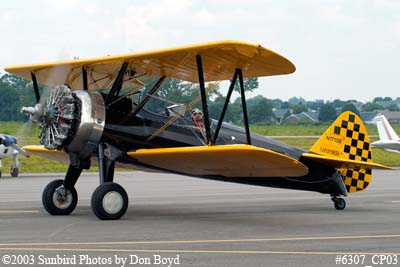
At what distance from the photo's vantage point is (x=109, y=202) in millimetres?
11398

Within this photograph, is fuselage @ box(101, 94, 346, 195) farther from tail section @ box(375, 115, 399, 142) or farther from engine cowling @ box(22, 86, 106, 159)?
tail section @ box(375, 115, 399, 142)

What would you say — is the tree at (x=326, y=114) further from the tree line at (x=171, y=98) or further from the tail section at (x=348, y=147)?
the tail section at (x=348, y=147)

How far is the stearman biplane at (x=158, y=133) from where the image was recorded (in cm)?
1134

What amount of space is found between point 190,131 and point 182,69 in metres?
1.07

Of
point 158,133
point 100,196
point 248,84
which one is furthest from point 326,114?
point 100,196

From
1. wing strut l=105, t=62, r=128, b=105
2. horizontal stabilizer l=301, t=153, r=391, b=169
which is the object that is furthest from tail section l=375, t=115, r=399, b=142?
wing strut l=105, t=62, r=128, b=105

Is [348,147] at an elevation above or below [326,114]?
below

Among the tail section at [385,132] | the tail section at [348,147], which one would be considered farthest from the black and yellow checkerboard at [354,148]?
the tail section at [385,132]

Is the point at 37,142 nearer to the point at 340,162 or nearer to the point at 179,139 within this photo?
the point at 179,139

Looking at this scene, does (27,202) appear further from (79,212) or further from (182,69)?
(182,69)

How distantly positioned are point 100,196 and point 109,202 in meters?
0.19

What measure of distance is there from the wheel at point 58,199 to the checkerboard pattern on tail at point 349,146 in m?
4.41

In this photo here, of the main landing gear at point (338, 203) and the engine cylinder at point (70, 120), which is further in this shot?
the main landing gear at point (338, 203)

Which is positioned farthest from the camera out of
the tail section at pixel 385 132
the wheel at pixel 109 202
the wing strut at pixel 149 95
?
the tail section at pixel 385 132
